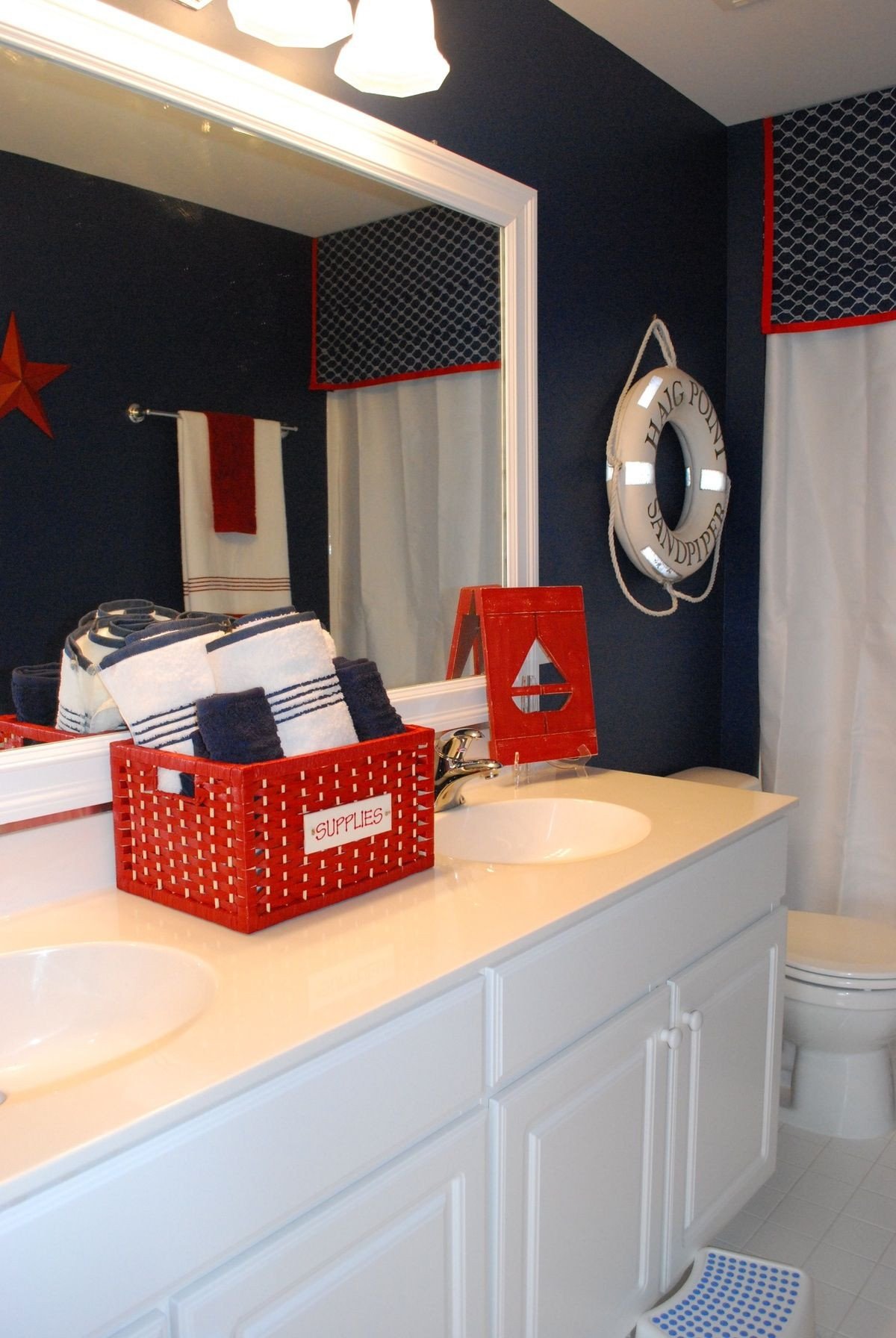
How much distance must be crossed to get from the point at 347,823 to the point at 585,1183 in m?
0.59

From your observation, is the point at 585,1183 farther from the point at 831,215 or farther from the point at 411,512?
the point at 831,215

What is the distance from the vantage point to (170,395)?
1370 mm

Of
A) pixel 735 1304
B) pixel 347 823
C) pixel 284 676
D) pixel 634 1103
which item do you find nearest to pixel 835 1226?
pixel 735 1304

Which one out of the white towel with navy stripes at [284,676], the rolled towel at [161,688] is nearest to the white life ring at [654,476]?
the white towel with navy stripes at [284,676]

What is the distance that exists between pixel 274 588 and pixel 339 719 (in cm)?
30

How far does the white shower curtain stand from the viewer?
8.34 ft

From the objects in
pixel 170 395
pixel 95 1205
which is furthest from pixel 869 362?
pixel 95 1205

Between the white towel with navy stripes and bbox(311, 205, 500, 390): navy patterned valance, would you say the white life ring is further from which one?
the white towel with navy stripes

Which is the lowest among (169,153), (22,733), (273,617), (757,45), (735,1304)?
(735,1304)

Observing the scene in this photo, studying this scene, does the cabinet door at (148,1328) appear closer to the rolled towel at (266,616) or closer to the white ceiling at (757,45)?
the rolled towel at (266,616)

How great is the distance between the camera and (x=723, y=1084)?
1.72 metres

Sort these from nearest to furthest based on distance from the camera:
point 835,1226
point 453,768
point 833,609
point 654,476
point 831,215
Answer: point 453,768 → point 835,1226 → point 654,476 → point 831,215 → point 833,609

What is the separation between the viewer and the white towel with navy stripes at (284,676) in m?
1.28

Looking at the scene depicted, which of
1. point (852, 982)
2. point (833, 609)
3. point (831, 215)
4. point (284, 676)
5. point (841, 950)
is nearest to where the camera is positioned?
point (284, 676)
